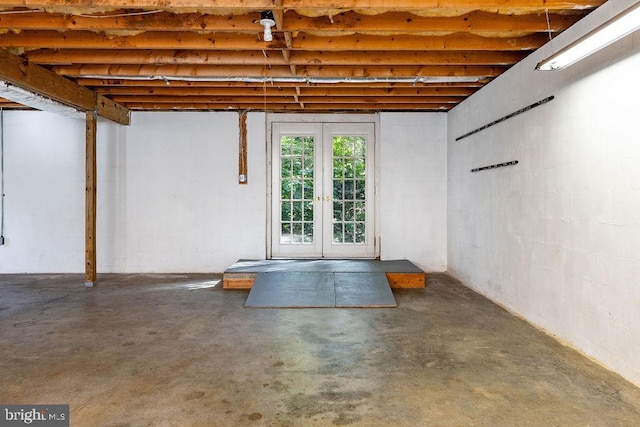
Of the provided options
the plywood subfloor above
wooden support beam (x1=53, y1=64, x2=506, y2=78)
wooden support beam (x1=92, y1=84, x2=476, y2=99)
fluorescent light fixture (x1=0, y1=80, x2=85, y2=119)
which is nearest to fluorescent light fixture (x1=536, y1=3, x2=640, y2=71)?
wooden support beam (x1=53, y1=64, x2=506, y2=78)

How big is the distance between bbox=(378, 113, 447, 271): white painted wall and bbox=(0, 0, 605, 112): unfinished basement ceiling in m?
1.34

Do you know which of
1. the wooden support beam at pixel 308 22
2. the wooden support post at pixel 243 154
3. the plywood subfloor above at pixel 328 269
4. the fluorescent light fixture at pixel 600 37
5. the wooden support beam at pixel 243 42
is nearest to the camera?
the fluorescent light fixture at pixel 600 37

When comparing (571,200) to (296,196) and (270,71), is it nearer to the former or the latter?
(270,71)

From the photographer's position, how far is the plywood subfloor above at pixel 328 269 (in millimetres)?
5250

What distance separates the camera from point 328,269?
546 cm

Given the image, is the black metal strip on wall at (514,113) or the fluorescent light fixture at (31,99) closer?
the black metal strip on wall at (514,113)

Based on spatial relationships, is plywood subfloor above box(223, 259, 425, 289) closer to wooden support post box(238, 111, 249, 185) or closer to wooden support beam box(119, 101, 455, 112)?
wooden support post box(238, 111, 249, 185)

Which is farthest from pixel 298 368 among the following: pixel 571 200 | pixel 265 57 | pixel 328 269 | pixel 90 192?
pixel 90 192

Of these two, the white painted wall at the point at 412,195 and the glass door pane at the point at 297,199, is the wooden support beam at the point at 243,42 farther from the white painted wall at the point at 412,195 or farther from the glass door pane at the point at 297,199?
the glass door pane at the point at 297,199

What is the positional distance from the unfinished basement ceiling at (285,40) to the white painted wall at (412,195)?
1340 mm

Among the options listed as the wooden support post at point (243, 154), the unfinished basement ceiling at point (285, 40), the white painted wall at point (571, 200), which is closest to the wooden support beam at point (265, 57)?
the unfinished basement ceiling at point (285, 40)

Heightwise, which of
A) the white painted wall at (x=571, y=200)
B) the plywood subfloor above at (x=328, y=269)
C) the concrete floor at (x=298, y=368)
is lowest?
the concrete floor at (x=298, y=368)

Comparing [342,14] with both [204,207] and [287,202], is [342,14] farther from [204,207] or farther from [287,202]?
[204,207]

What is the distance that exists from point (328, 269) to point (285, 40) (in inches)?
120
